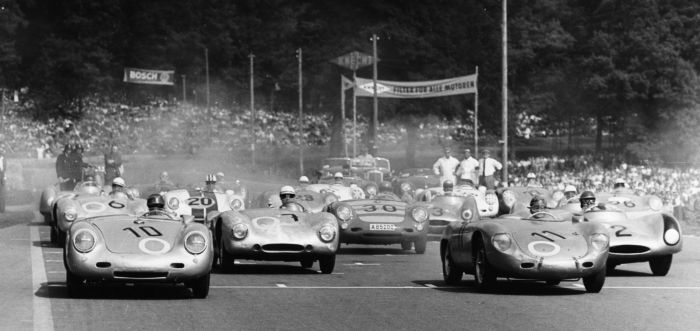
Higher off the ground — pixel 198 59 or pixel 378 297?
pixel 198 59

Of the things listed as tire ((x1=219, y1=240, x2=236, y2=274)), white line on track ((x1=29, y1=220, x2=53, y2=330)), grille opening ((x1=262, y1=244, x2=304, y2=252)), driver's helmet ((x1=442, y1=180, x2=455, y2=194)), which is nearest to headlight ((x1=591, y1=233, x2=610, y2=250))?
grille opening ((x1=262, y1=244, x2=304, y2=252))

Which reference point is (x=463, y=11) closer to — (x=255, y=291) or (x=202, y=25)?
(x=202, y=25)

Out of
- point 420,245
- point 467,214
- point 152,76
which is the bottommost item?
point 420,245

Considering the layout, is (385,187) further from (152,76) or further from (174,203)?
(152,76)

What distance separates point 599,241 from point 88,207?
1107 centimetres

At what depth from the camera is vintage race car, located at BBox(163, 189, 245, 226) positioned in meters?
27.1

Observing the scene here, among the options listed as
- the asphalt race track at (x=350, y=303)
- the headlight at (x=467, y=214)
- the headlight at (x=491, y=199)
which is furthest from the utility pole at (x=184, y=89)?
the asphalt race track at (x=350, y=303)

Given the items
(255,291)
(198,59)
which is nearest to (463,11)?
(198,59)

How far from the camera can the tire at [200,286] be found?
50.1 feet

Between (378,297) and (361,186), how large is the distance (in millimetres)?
21364

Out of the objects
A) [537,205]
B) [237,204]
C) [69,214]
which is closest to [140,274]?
[537,205]

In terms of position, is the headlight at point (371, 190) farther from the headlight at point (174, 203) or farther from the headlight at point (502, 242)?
the headlight at point (502, 242)

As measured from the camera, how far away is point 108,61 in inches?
4104

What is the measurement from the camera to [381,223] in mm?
24688
